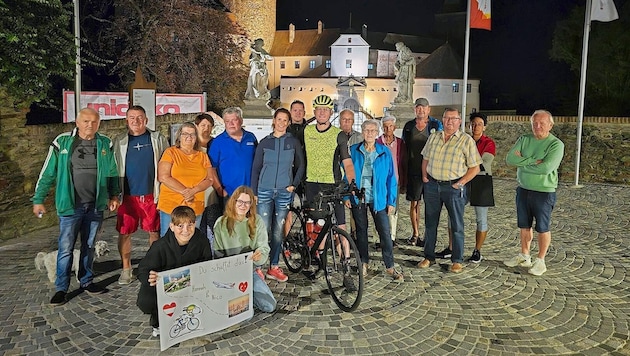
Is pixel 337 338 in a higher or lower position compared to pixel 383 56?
lower

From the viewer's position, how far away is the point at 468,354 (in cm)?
429

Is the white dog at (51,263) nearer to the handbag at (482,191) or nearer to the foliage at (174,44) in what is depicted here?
the handbag at (482,191)

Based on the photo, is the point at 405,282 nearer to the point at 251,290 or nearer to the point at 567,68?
the point at 251,290

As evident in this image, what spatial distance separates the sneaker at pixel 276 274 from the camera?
5.95 metres

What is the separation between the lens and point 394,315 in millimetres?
5047

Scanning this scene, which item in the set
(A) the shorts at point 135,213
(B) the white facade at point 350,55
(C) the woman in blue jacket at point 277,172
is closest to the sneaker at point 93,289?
(A) the shorts at point 135,213

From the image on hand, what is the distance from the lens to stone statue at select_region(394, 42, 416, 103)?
15.6 metres

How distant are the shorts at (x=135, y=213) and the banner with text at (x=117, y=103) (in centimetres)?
619

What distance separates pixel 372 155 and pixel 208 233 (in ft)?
6.62

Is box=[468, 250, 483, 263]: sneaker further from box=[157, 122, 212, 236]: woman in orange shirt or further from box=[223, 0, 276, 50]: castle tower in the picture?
box=[223, 0, 276, 50]: castle tower

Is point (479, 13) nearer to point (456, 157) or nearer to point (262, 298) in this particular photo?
point (456, 157)

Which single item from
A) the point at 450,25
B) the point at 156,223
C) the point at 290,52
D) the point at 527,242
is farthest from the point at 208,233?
the point at 450,25

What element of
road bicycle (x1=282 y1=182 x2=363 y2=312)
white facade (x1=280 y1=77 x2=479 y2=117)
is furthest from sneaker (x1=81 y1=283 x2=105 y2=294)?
white facade (x1=280 y1=77 x2=479 y2=117)

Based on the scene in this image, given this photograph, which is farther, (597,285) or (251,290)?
(597,285)
